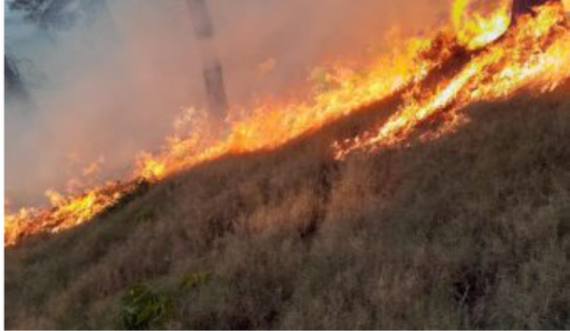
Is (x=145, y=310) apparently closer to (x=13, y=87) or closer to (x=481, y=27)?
(x=481, y=27)

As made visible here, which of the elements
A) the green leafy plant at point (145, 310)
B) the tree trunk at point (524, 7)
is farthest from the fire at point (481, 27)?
the green leafy plant at point (145, 310)

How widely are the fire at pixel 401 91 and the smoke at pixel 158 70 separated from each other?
2218mm

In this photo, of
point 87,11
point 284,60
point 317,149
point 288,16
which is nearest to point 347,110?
point 317,149

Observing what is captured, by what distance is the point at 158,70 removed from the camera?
28672mm

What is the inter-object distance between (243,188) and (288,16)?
1491 cm

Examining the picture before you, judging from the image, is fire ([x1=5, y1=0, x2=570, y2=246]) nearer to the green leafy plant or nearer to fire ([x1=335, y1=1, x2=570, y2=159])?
fire ([x1=335, y1=1, x2=570, y2=159])

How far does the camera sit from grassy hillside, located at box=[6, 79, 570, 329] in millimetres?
6516

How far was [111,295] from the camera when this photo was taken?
948 cm

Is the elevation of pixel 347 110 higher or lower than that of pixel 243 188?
higher

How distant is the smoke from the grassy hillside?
353 inches

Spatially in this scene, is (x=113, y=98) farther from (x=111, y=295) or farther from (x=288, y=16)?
(x=111, y=295)

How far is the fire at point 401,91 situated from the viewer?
36.1 ft

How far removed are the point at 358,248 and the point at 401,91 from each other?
6271 millimetres

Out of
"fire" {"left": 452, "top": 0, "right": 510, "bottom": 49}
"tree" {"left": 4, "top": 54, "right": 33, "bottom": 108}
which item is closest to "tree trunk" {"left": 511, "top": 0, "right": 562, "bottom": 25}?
"fire" {"left": 452, "top": 0, "right": 510, "bottom": 49}
